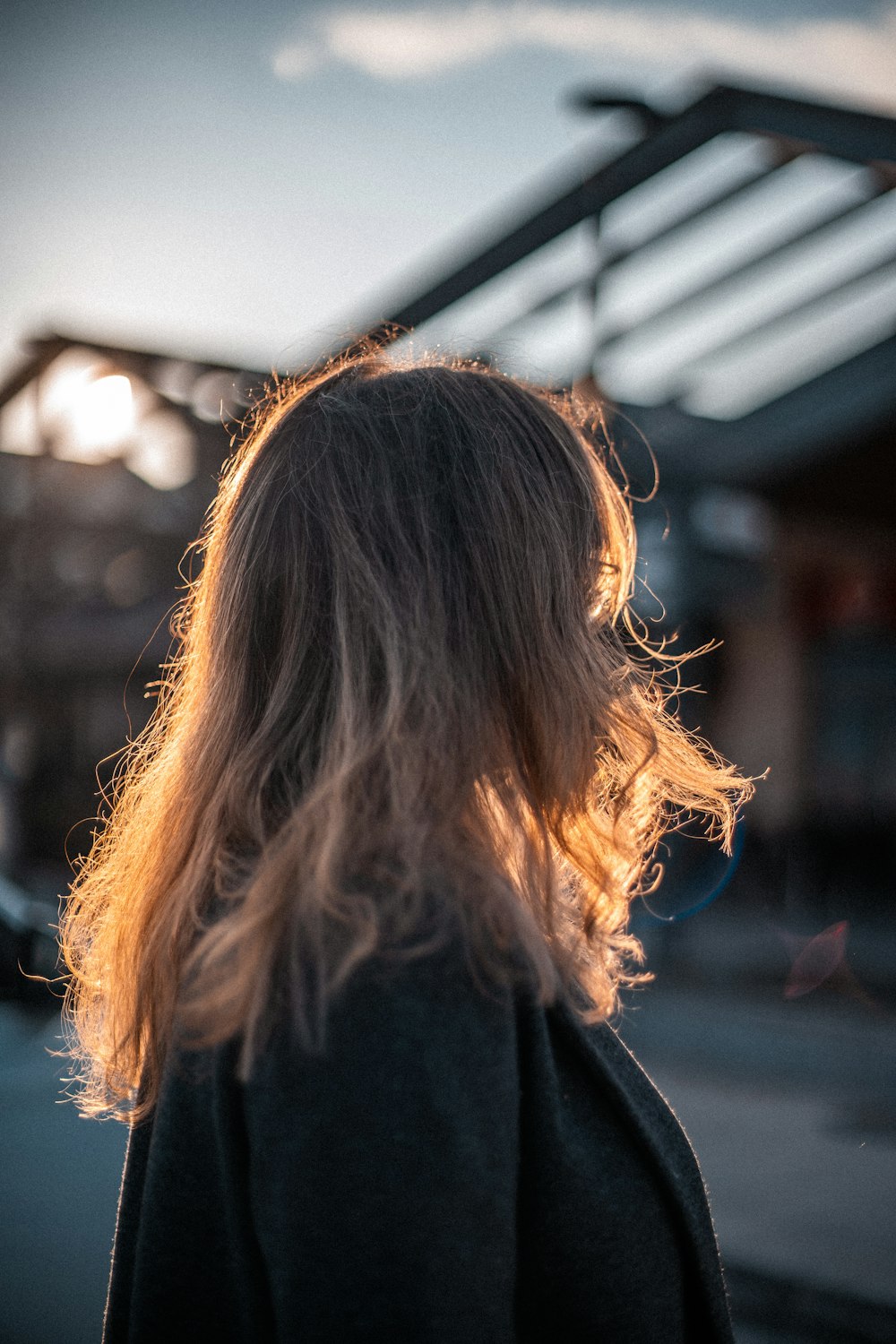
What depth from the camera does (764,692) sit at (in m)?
14.6

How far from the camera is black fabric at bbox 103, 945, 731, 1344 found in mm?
809

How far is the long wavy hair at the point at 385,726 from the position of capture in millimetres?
876

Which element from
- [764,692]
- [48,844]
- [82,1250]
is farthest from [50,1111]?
[48,844]

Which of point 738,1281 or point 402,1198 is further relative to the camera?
point 738,1281

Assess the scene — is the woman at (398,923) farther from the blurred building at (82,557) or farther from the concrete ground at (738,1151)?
the blurred building at (82,557)

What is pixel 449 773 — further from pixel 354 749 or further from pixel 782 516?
pixel 782 516

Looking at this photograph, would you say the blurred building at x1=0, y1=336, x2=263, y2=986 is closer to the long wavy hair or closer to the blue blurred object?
the blue blurred object

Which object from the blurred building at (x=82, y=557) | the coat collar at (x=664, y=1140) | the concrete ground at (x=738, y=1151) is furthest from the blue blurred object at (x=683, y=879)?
the coat collar at (x=664, y=1140)

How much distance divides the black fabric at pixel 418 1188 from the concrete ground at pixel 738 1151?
62.8 inches

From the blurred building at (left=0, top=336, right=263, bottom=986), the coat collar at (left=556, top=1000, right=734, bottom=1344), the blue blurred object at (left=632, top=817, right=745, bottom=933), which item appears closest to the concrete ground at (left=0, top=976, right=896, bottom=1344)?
the blue blurred object at (left=632, top=817, right=745, bottom=933)

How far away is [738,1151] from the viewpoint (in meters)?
4.77

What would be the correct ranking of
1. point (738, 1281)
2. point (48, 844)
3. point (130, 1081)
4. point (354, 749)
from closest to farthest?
1. point (354, 749)
2. point (130, 1081)
3. point (738, 1281)
4. point (48, 844)

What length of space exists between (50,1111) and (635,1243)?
214 cm

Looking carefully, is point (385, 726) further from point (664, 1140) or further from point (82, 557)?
point (82, 557)
